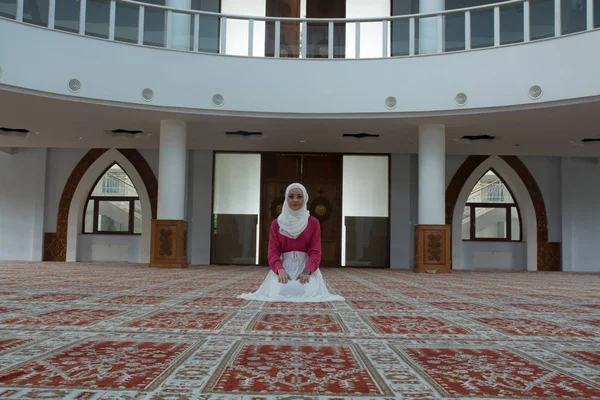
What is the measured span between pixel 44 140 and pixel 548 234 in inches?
475

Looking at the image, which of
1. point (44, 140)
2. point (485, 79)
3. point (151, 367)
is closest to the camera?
point (151, 367)

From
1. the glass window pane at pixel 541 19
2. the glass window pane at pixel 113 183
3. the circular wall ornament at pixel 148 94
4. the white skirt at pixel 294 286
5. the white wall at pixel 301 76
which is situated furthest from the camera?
the glass window pane at pixel 113 183

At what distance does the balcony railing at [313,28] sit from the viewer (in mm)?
10281

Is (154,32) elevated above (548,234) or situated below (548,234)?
above

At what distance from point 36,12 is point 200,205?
6335mm

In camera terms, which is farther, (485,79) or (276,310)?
(485,79)

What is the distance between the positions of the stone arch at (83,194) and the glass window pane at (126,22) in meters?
4.97

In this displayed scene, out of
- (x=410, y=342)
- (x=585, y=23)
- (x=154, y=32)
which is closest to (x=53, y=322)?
(x=410, y=342)

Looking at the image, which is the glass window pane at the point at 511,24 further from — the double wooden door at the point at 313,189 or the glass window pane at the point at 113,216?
the glass window pane at the point at 113,216

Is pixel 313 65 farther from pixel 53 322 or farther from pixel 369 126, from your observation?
pixel 53 322

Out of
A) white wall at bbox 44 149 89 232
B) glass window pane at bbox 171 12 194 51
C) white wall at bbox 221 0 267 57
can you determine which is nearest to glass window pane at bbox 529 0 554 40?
white wall at bbox 221 0 267 57

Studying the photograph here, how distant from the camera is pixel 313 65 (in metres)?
11.3

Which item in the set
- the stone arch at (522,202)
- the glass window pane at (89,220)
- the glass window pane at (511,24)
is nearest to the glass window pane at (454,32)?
the glass window pane at (511,24)

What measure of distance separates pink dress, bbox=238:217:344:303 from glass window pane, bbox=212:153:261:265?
1011 cm
